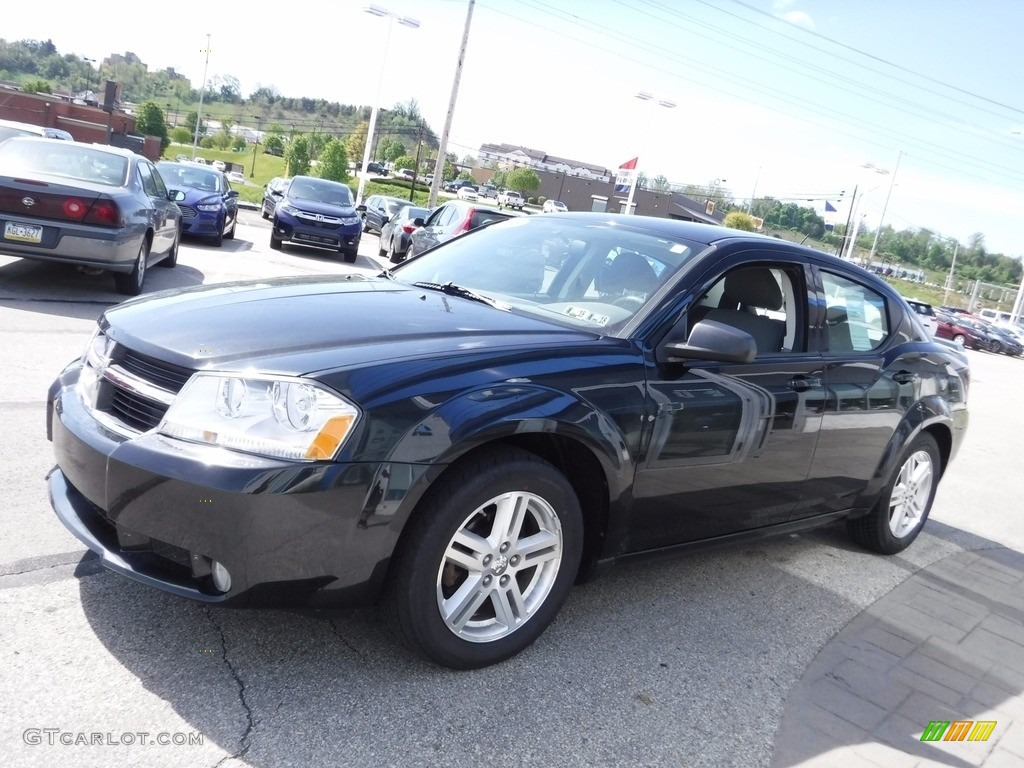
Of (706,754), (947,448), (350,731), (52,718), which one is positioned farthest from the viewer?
(947,448)

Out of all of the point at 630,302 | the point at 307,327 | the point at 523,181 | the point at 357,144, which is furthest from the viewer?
the point at 523,181

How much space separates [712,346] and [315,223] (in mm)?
14439

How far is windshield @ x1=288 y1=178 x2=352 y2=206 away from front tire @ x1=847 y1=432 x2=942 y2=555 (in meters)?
14.1

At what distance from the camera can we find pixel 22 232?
26.1ft

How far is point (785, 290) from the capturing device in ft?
13.8

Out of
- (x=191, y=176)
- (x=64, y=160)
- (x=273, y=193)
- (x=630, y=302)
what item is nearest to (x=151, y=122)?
(x=273, y=193)

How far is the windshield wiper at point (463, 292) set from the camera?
3.65 m

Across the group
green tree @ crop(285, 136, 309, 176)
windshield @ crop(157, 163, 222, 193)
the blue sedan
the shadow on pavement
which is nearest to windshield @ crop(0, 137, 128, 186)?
the blue sedan

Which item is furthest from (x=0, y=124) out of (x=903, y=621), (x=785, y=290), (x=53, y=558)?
(x=903, y=621)

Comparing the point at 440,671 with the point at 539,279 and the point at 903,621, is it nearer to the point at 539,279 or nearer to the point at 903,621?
the point at 539,279


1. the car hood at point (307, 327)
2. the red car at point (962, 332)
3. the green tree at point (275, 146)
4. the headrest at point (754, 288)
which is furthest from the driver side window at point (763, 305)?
the green tree at point (275, 146)

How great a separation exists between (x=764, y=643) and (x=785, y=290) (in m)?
1.63

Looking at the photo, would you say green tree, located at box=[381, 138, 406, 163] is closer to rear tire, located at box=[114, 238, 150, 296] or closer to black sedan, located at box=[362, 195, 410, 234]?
black sedan, located at box=[362, 195, 410, 234]

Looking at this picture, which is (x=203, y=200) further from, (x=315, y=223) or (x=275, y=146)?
(x=275, y=146)
